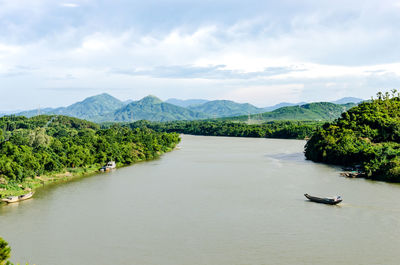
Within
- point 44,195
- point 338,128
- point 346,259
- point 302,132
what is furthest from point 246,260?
point 302,132

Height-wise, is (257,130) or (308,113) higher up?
(308,113)

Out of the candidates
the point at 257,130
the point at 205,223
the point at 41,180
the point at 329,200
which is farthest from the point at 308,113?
the point at 205,223

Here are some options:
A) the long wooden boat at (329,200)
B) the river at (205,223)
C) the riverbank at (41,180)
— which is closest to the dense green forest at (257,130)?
the river at (205,223)

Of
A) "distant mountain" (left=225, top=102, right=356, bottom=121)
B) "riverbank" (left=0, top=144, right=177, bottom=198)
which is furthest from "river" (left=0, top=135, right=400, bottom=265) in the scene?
"distant mountain" (left=225, top=102, right=356, bottom=121)

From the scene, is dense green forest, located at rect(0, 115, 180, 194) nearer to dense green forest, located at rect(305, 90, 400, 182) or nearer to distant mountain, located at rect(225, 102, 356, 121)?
Result: dense green forest, located at rect(305, 90, 400, 182)

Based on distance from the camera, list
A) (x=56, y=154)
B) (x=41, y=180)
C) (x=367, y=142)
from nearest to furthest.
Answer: (x=41, y=180) → (x=56, y=154) → (x=367, y=142)

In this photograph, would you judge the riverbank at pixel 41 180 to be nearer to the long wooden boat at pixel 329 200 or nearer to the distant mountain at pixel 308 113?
the long wooden boat at pixel 329 200

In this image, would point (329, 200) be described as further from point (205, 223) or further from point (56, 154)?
point (56, 154)
